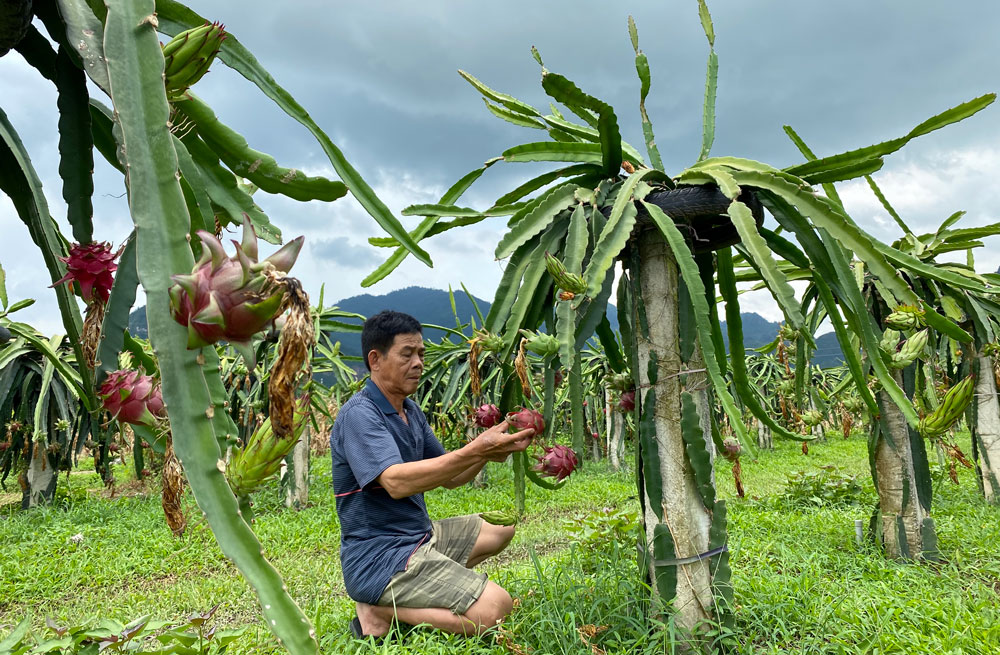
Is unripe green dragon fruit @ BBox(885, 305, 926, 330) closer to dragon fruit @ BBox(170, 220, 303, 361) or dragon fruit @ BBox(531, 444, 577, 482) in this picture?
dragon fruit @ BBox(531, 444, 577, 482)

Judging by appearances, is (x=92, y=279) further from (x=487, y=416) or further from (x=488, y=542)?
(x=488, y=542)

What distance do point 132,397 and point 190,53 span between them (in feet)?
1.51

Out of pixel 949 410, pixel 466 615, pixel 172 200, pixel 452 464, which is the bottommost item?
pixel 466 615

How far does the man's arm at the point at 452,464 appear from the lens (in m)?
1.63

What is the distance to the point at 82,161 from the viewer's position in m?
0.88

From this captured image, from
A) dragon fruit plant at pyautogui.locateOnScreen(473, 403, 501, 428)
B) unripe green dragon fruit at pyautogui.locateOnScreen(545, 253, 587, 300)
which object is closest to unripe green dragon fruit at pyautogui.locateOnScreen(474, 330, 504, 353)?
unripe green dragon fruit at pyautogui.locateOnScreen(545, 253, 587, 300)

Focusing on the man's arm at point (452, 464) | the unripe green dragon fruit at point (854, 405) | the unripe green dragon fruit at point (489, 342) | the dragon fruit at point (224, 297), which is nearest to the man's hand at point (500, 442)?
the man's arm at point (452, 464)

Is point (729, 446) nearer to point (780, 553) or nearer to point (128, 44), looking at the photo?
point (780, 553)

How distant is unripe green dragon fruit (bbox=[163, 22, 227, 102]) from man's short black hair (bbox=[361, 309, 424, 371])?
162 centimetres

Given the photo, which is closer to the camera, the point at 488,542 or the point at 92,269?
the point at 92,269

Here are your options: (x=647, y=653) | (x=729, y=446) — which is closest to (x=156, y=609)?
(x=647, y=653)

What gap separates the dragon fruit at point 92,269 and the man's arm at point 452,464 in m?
1.01

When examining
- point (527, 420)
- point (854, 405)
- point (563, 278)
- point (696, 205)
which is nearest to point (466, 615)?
point (527, 420)

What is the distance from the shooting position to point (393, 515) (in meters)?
2.23
